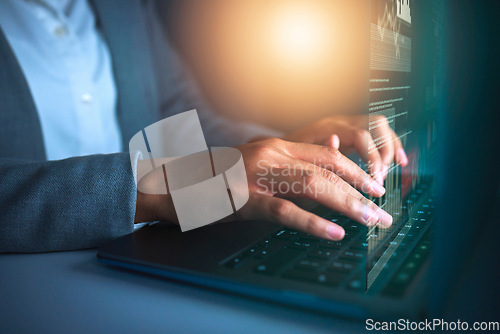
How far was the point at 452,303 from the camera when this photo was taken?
245mm

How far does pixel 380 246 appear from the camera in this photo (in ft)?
0.94

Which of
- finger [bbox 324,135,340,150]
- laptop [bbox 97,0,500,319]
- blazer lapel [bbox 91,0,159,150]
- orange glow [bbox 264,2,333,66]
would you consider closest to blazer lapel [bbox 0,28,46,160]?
blazer lapel [bbox 91,0,159,150]

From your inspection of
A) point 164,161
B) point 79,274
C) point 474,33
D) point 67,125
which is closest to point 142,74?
point 67,125

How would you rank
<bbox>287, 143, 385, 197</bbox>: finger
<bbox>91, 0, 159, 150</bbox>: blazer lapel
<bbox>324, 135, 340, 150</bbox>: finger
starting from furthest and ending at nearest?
<bbox>91, 0, 159, 150</bbox>: blazer lapel → <bbox>324, 135, 340, 150</bbox>: finger → <bbox>287, 143, 385, 197</bbox>: finger

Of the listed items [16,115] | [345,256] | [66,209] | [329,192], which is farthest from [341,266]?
[16,115]

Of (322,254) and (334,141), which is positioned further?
(334,141)

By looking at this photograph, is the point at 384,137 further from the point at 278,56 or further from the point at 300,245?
the point at 278,56

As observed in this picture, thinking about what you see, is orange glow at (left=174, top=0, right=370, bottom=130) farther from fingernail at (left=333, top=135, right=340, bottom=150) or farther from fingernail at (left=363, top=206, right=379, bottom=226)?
fingernail at (left=363, top=206, right=379, bottom=226)

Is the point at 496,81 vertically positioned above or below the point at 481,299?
above

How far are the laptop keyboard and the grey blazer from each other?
7.1 inches

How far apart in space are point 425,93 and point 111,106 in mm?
786

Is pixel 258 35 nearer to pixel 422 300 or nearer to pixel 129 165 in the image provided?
pixel 129 165

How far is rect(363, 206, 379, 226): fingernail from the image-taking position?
320mm

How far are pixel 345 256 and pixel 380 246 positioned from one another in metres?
0.03
